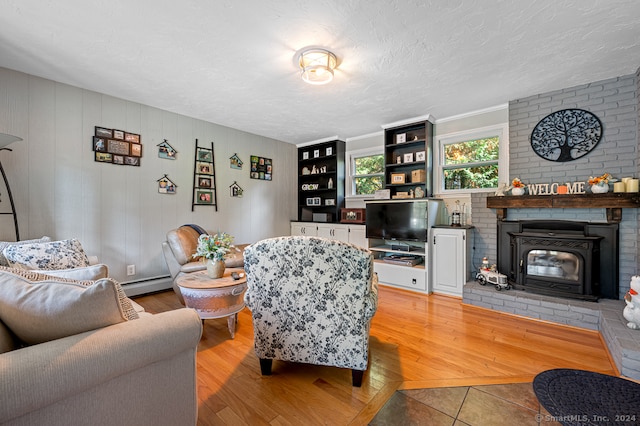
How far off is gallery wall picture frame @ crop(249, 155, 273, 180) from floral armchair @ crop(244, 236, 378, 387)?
336cm

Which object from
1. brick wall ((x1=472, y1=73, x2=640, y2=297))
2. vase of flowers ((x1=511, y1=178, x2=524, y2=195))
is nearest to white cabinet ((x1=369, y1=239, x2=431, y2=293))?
brick wall ((x1=472, y1=73, x2=640, y2=297))

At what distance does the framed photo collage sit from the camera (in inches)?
127

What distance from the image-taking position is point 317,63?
7.87ft

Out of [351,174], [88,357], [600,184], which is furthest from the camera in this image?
[351,174]

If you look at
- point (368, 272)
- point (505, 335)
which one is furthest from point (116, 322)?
point (505, 335)

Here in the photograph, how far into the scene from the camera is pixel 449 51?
2.36 meters

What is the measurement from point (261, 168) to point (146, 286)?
262cm

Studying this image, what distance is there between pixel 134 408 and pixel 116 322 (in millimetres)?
326

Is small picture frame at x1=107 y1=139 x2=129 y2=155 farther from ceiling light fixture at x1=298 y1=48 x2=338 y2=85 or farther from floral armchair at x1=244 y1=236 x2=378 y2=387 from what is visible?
floral armchair at x1=244 y1=236 x2=378 y2=387

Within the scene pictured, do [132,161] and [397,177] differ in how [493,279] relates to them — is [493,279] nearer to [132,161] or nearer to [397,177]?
[397,177]

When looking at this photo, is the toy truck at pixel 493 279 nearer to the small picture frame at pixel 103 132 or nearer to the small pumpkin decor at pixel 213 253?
the small pumpkin decor at pixel 213 253

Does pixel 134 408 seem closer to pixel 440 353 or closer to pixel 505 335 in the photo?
pixel 440 353

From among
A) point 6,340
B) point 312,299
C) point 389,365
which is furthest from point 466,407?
point 6,340

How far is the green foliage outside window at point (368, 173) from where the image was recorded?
4.88m
